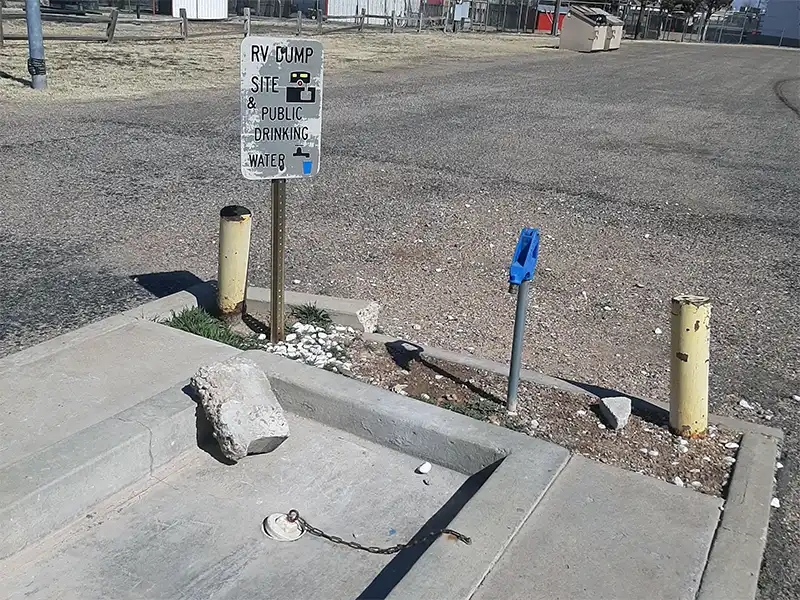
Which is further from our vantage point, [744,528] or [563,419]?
[563,419]

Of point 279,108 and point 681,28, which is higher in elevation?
point 681,28

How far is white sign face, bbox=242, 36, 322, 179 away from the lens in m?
4.10

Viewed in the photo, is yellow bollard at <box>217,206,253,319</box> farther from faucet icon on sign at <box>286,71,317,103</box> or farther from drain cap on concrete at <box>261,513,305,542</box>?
drain cap on concrete at <box>261,513,305,542</box>

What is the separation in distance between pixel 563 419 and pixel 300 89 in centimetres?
217

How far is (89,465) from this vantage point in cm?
319

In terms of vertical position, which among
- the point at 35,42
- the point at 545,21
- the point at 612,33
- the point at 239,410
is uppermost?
the point at 545,21

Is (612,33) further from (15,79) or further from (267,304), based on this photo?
(267,304)

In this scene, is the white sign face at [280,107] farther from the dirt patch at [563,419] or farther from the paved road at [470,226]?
the paved road at [470,226]

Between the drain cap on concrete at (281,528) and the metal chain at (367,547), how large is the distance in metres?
0.01

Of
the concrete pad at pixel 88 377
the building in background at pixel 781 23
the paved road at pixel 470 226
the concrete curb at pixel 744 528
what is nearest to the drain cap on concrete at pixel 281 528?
the concrete pad at pixel 88 377

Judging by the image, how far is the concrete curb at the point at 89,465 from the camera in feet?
9.77

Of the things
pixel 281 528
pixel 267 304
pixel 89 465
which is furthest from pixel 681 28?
pixel 89 465

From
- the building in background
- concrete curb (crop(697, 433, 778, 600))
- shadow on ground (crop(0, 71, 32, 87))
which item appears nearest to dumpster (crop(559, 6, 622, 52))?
shadow on ground (crop(0, 71, 32, 87))

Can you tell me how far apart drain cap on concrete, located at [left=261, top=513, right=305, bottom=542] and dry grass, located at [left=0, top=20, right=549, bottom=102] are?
12259 mm
